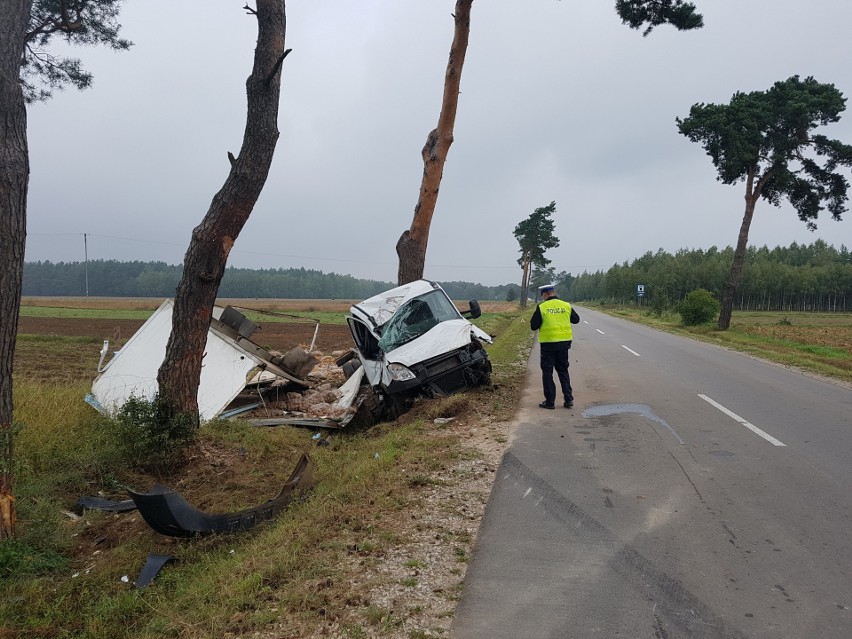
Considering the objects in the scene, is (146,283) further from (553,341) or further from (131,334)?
(553,341)

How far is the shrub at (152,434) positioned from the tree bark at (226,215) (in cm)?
15

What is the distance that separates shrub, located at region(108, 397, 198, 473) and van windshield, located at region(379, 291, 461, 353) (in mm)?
3511

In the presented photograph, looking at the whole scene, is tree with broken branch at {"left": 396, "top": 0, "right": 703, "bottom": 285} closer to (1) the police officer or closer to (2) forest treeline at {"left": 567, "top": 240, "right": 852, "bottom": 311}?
(1) the police officer

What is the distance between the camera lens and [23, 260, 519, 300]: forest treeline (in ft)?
386

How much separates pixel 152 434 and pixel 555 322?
575 cm

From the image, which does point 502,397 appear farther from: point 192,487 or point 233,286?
point 233,286

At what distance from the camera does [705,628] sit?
9.53 ft

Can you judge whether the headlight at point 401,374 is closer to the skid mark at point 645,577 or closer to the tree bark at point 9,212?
the skid mark at point 645,577

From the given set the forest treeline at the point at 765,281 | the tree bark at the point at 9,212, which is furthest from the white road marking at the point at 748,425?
the forest treeline at the point at 765,281

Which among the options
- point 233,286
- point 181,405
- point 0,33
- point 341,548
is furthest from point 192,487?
point 233,286

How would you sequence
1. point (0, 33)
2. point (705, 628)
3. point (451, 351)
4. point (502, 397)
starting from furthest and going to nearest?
point (502, 397) → point (451, 351) → point (0, 33) → point (705, 628)

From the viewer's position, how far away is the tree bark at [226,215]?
20.5ft

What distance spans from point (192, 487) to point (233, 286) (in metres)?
121

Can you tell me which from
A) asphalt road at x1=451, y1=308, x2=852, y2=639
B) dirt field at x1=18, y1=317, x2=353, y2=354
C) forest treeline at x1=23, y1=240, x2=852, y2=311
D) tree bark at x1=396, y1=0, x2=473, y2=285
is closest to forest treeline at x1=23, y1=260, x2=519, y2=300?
forest treeline at x1=23, y1=240, x2=852, y2=311
